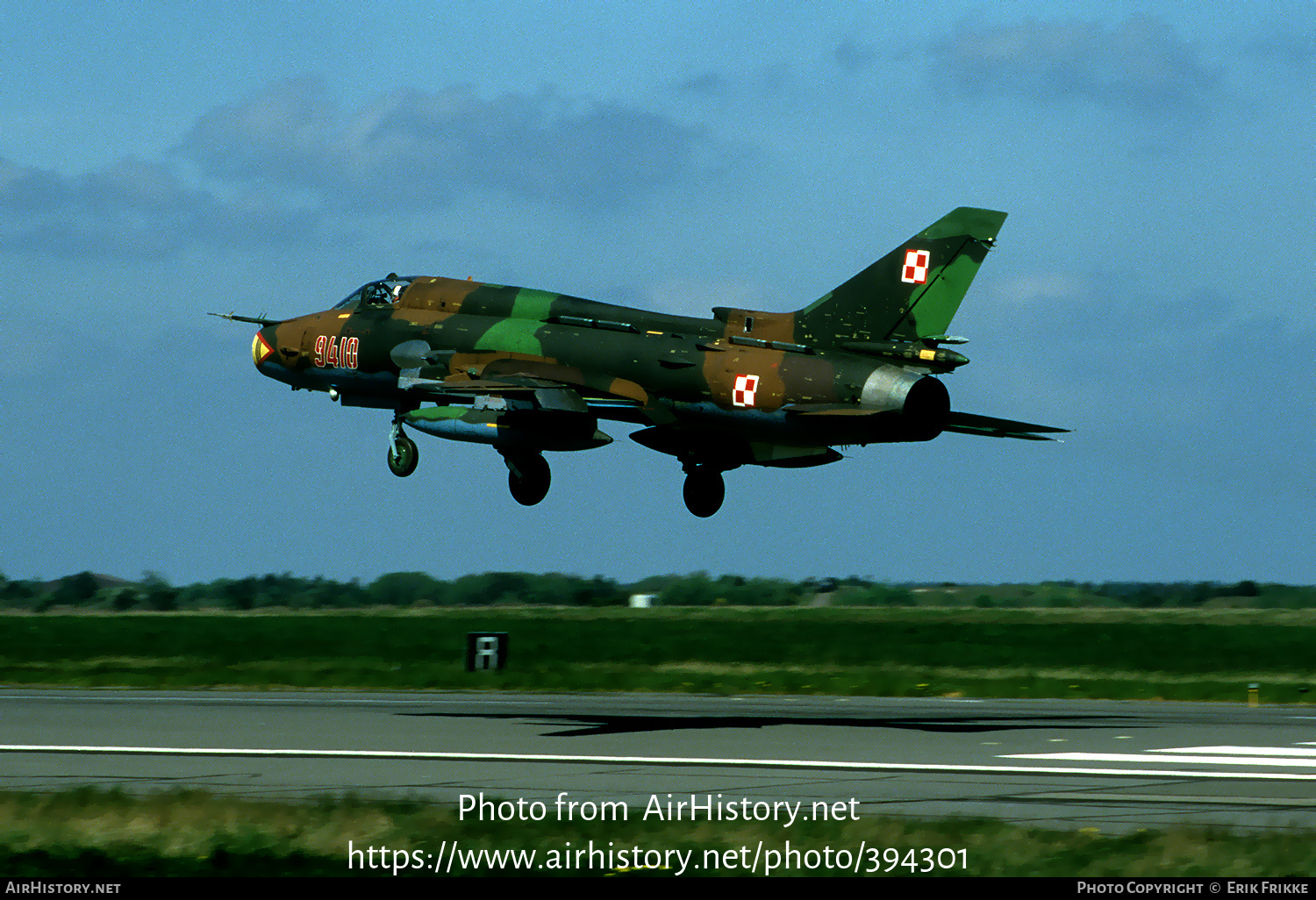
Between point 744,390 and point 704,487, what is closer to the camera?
point 744,390

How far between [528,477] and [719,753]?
30.5ft

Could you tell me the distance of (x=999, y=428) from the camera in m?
32.0

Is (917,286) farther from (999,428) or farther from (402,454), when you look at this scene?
(402,454)

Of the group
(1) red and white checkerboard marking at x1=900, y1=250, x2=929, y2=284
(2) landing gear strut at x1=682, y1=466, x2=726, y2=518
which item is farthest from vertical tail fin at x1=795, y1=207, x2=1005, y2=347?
(2) landing gear strut at x1=682, y1=466, x2=726, y2=518

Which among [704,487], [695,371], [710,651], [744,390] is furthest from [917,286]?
[710,651]

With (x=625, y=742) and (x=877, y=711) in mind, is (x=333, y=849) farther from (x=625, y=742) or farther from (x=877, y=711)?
(x=877, y=711)

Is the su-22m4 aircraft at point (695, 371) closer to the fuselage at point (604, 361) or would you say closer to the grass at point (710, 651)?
the fuselage at point (604, 361)

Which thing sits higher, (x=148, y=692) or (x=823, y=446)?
(x=823, y=446)

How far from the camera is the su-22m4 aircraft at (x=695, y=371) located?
99.0ft

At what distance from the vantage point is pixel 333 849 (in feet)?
53.2

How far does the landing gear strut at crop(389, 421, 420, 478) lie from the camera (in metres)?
32.8

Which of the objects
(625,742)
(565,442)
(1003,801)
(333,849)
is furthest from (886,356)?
(333,849)

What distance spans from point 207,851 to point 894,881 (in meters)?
6.20

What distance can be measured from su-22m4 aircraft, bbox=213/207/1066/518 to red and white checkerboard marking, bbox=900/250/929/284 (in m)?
0.03
